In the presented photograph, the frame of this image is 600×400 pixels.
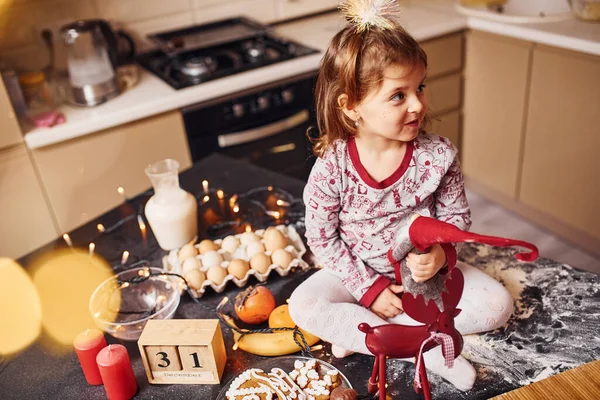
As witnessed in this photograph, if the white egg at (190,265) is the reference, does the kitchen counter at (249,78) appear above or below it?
above

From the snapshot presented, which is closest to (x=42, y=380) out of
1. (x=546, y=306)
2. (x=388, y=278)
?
(x=388, y=278)

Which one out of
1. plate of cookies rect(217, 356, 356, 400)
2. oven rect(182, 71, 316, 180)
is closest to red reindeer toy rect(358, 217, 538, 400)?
plate of cookies rect(217, 356, 356, 400)

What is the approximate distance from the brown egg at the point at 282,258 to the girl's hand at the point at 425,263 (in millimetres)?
420

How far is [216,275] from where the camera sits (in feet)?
4.38

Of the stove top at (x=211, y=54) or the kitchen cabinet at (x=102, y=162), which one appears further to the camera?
the stove top at (x=211, y=54)

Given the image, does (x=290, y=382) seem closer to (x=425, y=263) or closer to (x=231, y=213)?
(x=425, y=263)

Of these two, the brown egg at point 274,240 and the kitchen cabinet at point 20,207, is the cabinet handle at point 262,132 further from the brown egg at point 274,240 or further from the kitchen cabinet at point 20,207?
the brown egg at point 274,240

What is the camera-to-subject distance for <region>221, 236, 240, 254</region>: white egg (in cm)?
145

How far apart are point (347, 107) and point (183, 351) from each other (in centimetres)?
56

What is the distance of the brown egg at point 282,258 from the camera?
1367 millimetres

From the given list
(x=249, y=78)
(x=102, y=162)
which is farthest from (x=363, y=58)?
(x=102, y=162)

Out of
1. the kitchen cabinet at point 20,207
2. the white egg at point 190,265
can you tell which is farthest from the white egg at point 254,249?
the kitchen cabinet at point 20,207

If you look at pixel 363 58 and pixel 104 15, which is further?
pixel 104 15

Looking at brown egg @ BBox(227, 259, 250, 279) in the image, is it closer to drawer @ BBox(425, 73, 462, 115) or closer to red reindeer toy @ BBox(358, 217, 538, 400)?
red reindeer toy @ BBox(358, 217, 538, 400)
